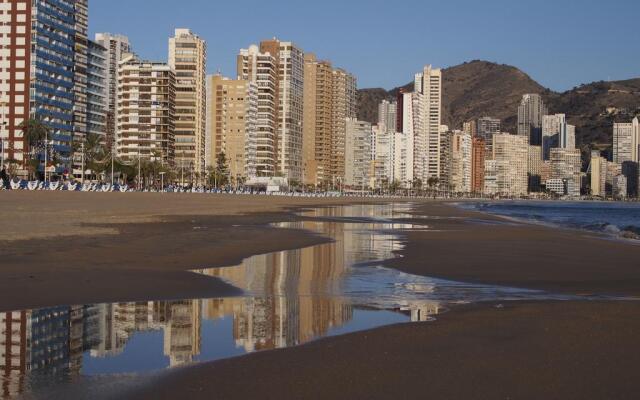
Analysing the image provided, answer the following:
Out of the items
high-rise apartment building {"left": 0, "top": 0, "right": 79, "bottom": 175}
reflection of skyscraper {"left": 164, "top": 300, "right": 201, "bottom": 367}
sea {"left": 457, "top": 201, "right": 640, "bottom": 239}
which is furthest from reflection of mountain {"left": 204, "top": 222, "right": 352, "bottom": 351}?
high-rise apartment building {"left": 0, "top": 0, "right": 79, "bottom": 175}

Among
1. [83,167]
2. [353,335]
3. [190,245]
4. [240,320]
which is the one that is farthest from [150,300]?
[83,167]

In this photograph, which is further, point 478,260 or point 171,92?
point 171,92

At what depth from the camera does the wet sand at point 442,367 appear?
20.9 feet

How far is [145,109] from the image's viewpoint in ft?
615

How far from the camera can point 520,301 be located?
12.5 metres

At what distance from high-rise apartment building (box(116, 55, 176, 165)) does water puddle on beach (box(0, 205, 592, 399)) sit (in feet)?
575

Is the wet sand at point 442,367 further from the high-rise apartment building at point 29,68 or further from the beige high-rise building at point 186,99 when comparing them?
the beige high-rise building at point 186,99

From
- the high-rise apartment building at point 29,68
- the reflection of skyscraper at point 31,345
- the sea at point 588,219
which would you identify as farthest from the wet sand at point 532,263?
the high-rise apartment building at point 29,68

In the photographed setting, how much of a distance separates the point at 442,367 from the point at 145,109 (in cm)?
18738

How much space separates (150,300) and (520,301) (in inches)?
241

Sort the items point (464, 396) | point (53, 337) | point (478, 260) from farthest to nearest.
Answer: point (478, 260)
point (53, 337)
point (464, 396)

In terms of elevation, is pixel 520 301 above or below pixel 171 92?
below

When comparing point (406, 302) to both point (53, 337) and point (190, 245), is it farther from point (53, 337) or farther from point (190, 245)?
point (190, 245)

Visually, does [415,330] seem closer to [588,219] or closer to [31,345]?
[31,345]
